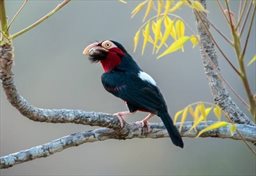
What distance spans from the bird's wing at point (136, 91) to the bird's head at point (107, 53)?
0.08m

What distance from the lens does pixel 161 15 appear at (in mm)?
1616

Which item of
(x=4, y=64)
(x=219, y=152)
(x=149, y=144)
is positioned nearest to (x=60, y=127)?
(x=149, y=144)

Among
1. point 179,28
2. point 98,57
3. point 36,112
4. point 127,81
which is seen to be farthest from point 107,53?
point 179,28

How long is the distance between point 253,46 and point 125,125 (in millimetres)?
2805

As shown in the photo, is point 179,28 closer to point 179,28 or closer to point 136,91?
point 179,28

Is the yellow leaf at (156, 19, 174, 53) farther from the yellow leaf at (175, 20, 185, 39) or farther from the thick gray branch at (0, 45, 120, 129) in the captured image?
the thick gray branch at (0, 45, 120, 129)

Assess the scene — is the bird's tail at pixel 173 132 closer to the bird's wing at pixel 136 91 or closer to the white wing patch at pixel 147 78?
the bird's wing at pixel 136 91

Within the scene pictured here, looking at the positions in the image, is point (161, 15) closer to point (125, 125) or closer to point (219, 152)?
point (125, 125)

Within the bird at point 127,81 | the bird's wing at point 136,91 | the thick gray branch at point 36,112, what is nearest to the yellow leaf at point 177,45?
the thick gray branch at point 36,112

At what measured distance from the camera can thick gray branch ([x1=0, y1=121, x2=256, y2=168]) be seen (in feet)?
6.41

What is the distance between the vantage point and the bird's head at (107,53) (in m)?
2.76

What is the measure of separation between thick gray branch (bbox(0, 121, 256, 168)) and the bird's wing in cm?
27

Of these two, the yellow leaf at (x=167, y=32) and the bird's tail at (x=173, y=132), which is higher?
the yellow leaf at (x=167, y=32)

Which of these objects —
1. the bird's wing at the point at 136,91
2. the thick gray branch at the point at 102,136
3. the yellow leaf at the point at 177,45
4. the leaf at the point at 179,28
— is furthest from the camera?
the bird's wing at the point at 136,91
